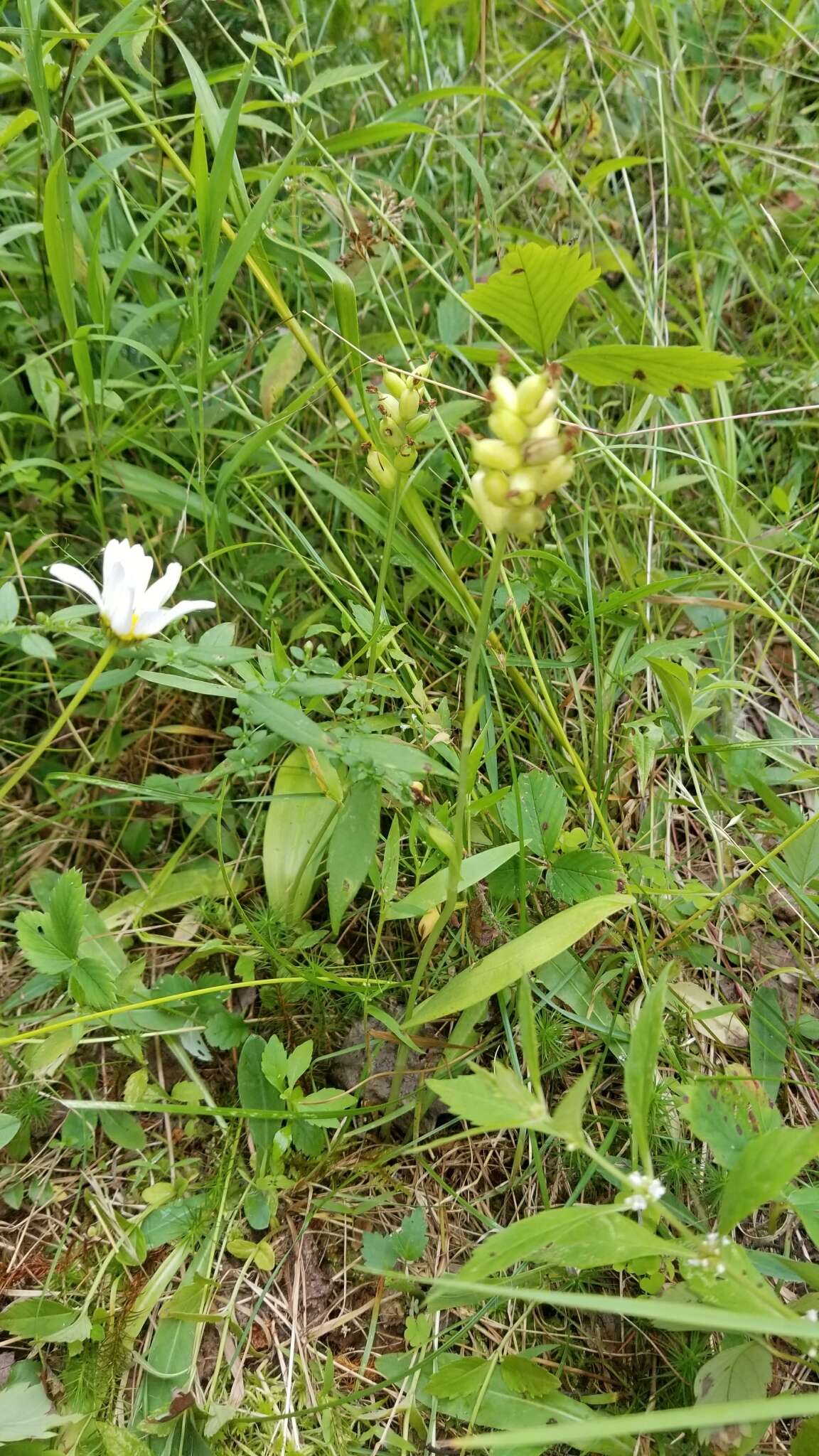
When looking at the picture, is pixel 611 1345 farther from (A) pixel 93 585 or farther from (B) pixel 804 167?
(B) pixel 804 167

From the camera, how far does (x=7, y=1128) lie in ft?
3.87

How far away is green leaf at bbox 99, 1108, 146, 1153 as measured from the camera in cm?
125

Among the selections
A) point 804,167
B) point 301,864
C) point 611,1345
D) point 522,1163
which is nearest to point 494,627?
point 301,864

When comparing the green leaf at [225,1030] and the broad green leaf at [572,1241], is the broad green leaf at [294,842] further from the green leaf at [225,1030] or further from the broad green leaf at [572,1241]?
the broad green leaf at [572,1241]

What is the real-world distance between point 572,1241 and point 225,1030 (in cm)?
56

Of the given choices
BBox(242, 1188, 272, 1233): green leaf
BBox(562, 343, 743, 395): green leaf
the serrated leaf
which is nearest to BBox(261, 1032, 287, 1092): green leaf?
BBox(242, 1188, 272, 1233): green leaf

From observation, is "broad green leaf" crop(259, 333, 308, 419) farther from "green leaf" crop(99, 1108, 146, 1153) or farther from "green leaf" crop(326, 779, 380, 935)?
"green leaf" crop(99, 1108, 146, 1153)

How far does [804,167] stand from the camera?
209 cm

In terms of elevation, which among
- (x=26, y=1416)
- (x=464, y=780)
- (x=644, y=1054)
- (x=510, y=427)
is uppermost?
(x=510, y=427)

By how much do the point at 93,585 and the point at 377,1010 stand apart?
0.62 metres

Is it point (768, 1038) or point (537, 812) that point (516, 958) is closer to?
point (537, 812)

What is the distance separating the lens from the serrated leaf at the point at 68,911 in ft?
3.86

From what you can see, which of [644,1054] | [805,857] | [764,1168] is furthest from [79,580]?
[805,857]

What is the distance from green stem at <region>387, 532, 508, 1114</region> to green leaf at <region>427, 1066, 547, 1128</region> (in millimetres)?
228
